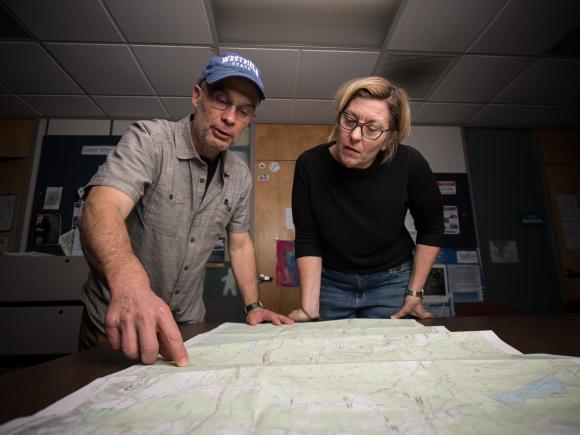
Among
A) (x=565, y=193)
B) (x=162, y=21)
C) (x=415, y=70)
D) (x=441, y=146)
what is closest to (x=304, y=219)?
(x=162, y=21)

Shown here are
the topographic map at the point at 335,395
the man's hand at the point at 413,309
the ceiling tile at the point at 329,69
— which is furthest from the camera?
the ceiling tile at the point at 329,69

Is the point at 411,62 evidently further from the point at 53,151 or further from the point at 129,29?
the point at 53,151

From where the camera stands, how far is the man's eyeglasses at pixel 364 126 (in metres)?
1.00

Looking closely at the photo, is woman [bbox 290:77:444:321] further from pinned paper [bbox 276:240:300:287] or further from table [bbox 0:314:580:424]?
pinned paper [bbox 276:240:300:287]

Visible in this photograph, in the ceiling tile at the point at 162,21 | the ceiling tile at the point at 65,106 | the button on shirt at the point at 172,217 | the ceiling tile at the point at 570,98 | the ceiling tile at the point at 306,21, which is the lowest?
the button on shirt at the point at 172,217

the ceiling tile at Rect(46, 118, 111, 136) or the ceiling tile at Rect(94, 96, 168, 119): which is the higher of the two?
the ceiling tile at Rect(94, 96, 168, 119)

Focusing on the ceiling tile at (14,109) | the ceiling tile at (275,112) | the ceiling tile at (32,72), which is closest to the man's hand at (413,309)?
the ceiling tile at (275,112)

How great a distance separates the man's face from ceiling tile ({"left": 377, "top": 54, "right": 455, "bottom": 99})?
6.30 ft

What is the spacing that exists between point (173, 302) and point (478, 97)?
129 inches

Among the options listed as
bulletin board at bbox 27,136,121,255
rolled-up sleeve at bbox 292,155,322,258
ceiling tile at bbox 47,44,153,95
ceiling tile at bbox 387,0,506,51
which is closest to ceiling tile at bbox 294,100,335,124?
ceiling tile at bbox 387,0,506,51

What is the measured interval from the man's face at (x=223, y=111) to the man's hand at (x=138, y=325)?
0.67m

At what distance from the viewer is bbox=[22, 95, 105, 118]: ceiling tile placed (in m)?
2.87

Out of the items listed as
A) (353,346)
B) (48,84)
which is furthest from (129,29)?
(353,346)

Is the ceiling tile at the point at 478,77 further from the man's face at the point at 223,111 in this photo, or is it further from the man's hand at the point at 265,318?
the man's hand at the point at 265,318
